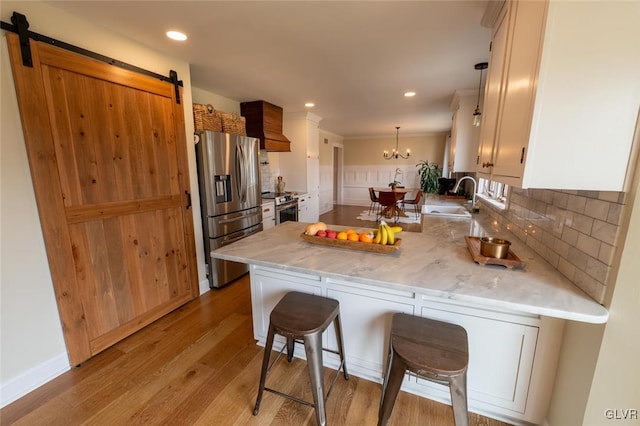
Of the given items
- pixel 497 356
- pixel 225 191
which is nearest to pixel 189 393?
pixel 497 356

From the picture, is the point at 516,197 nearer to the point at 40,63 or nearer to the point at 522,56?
the point at 522,56

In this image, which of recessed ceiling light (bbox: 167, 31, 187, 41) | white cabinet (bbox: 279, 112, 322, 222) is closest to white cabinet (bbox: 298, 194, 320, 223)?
white cabinet (bbox: 279, 112, 322, 222)

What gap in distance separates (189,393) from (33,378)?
1011mm

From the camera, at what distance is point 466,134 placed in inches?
125

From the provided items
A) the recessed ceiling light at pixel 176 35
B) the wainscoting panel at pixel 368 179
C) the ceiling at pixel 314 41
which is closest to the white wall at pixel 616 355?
the ceiling at pixel 314 41

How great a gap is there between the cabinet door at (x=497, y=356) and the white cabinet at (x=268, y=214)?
2.74 meters

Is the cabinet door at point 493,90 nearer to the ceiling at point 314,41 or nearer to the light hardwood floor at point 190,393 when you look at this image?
the ceiling at point 314,41


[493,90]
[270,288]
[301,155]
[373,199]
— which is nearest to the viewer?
[493,90]

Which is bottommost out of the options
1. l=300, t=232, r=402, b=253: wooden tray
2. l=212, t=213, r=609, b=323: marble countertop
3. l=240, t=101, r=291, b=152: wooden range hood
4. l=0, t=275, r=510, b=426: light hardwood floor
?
l=0, t=275, r=510, b=426: light hardwood floor

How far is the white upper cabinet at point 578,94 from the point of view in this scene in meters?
0.85

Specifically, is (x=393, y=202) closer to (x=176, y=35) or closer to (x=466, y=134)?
(x=466, y=134)

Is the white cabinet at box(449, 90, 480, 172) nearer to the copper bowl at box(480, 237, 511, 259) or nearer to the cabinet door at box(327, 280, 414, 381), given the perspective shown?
the copper bowl at box(480, 237, 511, 259)

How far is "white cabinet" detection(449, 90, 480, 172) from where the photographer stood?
3.17 metres

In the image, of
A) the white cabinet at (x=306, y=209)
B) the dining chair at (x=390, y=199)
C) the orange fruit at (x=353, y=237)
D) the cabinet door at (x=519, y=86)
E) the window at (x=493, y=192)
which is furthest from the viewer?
the dining chair at (x=390, y=199)
